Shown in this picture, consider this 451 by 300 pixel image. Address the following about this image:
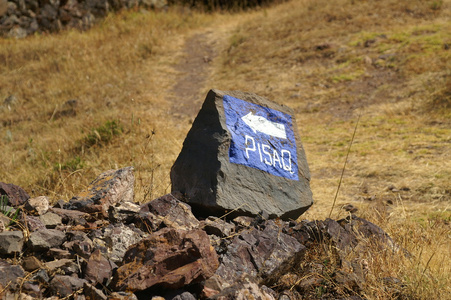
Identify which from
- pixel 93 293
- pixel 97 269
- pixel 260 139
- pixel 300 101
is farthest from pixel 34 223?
pixel 300 101

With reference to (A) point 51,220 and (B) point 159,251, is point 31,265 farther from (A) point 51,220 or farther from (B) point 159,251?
(B) point 159,251

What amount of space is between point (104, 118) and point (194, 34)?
5439 mm

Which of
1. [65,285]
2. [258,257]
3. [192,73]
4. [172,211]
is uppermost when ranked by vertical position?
[65,285]

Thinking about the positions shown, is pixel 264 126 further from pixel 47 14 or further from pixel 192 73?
pixel 47 14

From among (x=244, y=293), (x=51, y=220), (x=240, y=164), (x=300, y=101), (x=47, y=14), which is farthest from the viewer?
(x=47, y=14)

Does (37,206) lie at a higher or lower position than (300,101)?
higher

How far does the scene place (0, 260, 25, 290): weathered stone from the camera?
211 centimetres

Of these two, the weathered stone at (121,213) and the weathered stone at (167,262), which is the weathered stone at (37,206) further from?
the weathered stone at (167,262)

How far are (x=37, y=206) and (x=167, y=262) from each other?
1.02 metres

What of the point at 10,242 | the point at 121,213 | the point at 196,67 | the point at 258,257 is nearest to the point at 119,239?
the point at 121,213

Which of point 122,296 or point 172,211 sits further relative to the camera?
point 172,211

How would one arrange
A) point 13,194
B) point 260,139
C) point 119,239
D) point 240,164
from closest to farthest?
point 119,239, point 13,194, point 240,164, point 260,139

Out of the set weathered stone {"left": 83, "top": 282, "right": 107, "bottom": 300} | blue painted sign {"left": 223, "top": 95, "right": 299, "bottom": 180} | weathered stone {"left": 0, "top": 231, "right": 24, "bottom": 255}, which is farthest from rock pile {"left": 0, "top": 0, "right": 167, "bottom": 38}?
weathered stone {"left": 83, "top": 282, "right": 107, "bottom": 300}

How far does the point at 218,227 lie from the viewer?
9.14 feet
